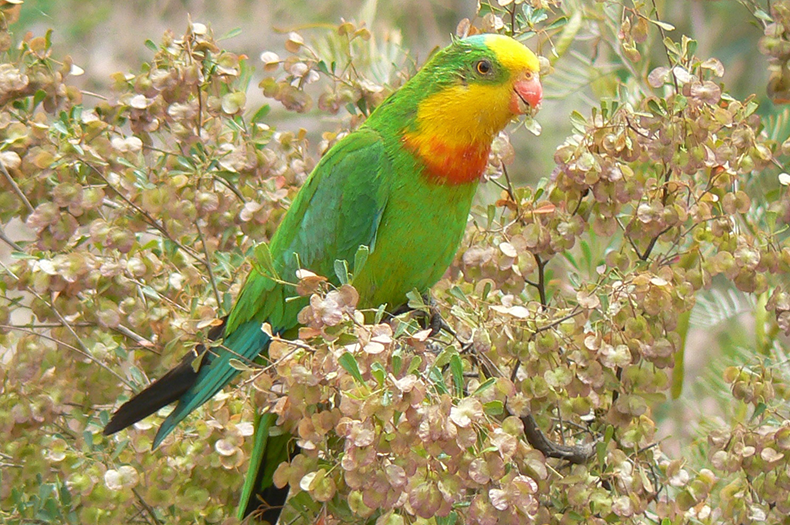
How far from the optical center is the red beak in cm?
143

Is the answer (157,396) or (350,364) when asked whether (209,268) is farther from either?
(350,364)

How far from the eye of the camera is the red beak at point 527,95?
4.70ft

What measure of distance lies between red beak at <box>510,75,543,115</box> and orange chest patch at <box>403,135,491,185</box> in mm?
89

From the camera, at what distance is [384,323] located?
94cm

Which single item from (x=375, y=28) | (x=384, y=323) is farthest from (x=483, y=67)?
(x=375, y=28)

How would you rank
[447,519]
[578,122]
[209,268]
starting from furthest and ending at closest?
[209,268] < [578,122] < [447,519]

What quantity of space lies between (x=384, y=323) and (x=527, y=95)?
25.6 inches

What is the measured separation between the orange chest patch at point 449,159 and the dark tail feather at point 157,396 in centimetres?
51

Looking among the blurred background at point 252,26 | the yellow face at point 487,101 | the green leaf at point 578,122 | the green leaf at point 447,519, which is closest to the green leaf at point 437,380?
the green leaf at point 447,519

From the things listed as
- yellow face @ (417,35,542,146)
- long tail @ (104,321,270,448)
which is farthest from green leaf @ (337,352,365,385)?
yellow face @ (417,35,542,146)

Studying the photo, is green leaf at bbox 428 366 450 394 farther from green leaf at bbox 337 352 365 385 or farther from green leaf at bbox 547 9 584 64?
green leaf at bbox 547 9 584 64

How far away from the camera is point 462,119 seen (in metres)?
1.49

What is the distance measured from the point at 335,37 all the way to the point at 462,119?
0.91 ft

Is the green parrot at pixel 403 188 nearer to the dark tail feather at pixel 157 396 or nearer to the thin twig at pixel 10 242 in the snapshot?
the dark tail feather at pixel 157 396
